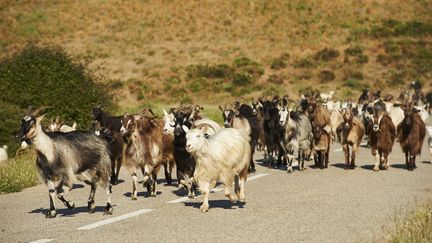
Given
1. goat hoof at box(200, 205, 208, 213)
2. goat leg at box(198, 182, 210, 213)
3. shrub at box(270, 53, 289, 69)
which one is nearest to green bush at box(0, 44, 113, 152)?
goat leg at box(198, 182, 210, 213)

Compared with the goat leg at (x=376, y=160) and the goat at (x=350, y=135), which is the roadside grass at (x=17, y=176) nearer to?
the goat at (x=350, y=135)

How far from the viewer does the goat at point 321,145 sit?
21.5m

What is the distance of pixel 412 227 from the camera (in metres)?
11.0

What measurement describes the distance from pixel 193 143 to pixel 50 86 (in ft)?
58.4

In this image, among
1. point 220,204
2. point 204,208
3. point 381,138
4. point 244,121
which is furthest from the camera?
point 244,121

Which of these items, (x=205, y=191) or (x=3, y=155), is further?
(x=3, y=155)

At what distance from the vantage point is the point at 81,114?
3070 cm

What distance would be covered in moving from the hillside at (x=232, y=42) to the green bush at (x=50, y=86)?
31967 millimetres

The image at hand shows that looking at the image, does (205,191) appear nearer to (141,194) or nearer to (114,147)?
(141,194)

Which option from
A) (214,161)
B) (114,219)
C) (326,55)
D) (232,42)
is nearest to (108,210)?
(114,219)

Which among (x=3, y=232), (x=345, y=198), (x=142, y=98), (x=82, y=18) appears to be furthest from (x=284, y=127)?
(x=82, y=18)

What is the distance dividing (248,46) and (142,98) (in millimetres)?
17800

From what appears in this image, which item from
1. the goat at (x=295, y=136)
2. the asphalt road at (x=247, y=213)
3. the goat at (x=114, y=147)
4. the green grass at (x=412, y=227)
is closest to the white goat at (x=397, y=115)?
the goat at (x=295, y=136)

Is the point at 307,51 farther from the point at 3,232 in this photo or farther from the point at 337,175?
the point at 3,232
